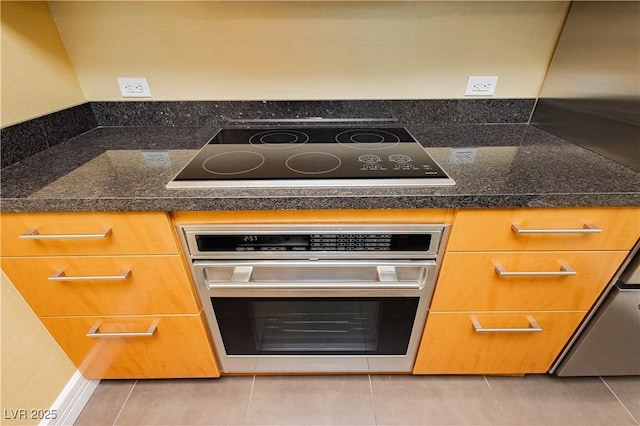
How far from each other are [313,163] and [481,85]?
2.75 feet

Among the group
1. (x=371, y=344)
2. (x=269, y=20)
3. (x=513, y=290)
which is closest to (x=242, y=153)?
(x=269, y=20)

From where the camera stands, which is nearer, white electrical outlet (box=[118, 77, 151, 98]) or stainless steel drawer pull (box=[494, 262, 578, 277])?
stainless steel drawer pull (box=[494, 262, 578, 277])

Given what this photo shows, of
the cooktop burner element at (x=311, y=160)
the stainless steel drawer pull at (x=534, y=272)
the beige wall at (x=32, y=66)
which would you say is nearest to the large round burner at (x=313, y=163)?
the cooktop burner element at (x=311, y=160)

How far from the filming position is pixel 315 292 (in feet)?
2.88

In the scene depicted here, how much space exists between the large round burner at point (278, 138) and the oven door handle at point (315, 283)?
1.50ft

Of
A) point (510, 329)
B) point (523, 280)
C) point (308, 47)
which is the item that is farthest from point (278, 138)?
point (510, 329)

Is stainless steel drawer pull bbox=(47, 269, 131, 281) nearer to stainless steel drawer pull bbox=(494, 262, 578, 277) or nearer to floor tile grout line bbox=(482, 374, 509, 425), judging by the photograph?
stainless steel drawer pull bbox=(494, 262, 578, 277)

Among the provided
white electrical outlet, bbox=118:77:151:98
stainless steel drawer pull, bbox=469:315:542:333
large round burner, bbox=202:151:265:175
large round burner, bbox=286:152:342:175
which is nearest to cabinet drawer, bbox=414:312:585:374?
stainless steel drawer pull, bbox=469:315:542:333

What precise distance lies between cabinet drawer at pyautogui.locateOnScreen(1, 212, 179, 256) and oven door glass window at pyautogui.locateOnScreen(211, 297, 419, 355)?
0.28 meters

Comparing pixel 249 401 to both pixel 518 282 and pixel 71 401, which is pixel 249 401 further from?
pixel 518 282

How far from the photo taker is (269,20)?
1.09 metres

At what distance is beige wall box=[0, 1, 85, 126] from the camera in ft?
2.93

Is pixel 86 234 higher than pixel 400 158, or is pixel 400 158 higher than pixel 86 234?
pixel 400 158

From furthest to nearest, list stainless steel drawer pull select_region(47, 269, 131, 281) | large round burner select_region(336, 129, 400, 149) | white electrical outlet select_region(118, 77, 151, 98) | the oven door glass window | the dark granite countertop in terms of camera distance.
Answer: white electrical outlet select_region(118, 77, 151, 98) → large round burner select_region(336, 129, 400, 149) → the oven door glass window → stainless steel drawer pull select_region(47, 269, 131, 281) → the dark granite countertop
